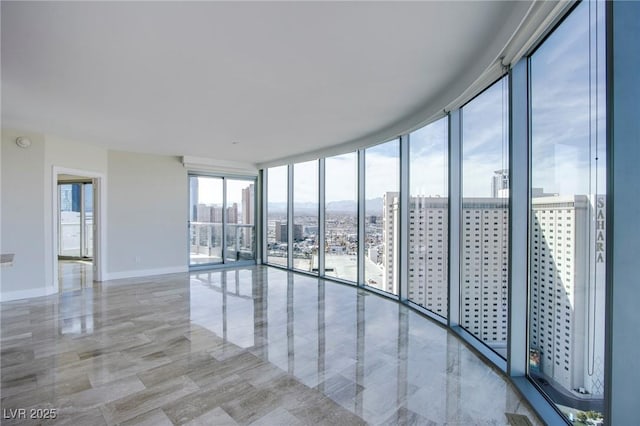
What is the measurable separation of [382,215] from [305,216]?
2.35m

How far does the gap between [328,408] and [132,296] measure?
4.23 meters

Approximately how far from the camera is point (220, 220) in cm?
775

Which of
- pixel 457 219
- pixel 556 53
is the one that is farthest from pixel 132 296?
pixel 556 53

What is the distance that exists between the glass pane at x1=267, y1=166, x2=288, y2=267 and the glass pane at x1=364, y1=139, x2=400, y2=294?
2.64 metres

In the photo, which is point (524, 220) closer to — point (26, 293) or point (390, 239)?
point (390, 239)

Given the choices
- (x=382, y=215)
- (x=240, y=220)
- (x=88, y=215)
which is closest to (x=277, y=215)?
(x=240, y=220)

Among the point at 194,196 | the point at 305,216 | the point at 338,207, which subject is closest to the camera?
the point at 338,207

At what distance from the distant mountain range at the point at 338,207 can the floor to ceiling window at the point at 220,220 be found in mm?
842

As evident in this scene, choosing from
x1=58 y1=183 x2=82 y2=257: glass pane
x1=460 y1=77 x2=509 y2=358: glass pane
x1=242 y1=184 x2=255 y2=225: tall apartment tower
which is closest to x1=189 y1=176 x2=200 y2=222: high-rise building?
x1=242 y1=184 x2=255 y2=225: tall apartment tower

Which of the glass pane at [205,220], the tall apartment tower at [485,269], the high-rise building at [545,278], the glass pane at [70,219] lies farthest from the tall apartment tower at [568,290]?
the glass pane at [70,219]

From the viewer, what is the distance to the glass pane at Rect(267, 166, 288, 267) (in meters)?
7.58

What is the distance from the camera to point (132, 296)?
4965mm

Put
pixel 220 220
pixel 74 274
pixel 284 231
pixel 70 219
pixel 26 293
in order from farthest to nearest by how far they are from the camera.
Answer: pixel 70 219, pixel 220 220, pixel 284 231, pixel 74 274, pixel 26 293

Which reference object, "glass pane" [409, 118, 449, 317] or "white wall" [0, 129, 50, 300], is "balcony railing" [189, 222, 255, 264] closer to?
"white wall" [0, 129, 50, 300]
